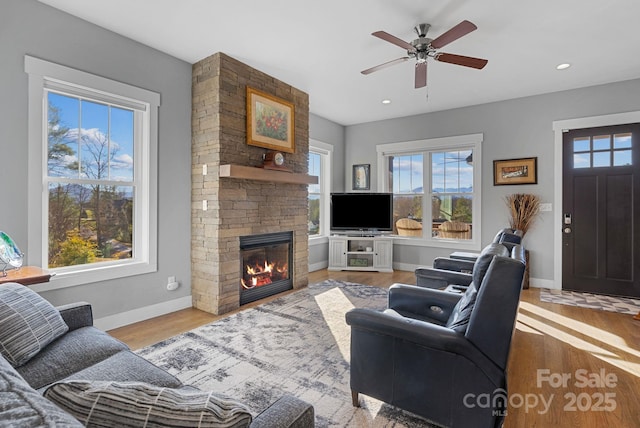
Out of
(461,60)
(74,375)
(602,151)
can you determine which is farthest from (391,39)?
(602,151)

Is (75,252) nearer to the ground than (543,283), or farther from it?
farther from it

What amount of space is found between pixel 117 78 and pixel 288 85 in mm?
2069

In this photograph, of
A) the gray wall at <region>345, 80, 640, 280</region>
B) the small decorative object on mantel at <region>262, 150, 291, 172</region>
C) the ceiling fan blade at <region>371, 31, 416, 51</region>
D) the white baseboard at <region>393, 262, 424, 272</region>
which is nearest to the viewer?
the ceiling fan blade at <region>371, 31, 416, 51</region>

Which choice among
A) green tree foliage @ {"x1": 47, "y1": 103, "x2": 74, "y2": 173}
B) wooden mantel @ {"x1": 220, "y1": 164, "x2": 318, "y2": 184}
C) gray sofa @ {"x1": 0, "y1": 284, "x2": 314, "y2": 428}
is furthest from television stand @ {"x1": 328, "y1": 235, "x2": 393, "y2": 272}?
gray sofa @ {"x1": 0, "y1": 284, "x2": 314, "y2": 428}

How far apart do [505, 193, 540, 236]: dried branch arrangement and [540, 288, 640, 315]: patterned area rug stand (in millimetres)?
985

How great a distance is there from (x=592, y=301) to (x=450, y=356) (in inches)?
152

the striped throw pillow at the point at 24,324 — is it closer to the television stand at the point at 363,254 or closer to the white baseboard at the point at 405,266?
the television stand at the point at 363,254

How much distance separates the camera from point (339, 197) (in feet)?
19.4

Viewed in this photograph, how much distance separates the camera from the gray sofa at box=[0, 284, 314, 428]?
22.5 inches

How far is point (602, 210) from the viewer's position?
14.1 ft

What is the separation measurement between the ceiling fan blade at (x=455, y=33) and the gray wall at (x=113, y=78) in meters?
2.74

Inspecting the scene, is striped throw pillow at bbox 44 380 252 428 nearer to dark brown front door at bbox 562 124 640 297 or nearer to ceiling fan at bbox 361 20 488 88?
ceiling fan at bbox 361 20 488 88

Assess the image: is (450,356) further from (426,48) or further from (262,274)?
(262,274)

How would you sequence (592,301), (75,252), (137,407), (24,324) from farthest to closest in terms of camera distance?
(592,301), (75,252), (24,324), (137,407)
